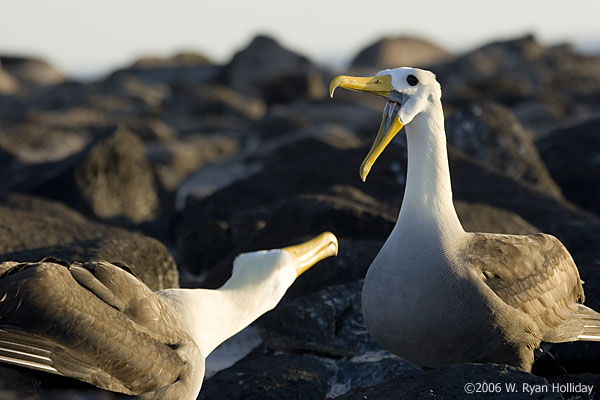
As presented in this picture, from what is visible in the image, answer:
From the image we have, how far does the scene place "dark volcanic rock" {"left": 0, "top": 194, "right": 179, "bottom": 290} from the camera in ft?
21.1

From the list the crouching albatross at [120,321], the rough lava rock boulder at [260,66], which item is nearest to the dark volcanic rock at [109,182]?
the crouching albatross at [120,321]

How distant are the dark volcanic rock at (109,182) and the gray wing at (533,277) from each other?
7.68 m

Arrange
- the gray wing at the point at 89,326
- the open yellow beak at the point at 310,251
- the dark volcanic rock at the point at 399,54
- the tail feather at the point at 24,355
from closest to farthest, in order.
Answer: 1. the tail feather at the point at 24,355
2. the gray wing at the point at 89,326
3. the open yellow beak at the point at 310,251
4. the dark volcanic rock at the point at 399,54

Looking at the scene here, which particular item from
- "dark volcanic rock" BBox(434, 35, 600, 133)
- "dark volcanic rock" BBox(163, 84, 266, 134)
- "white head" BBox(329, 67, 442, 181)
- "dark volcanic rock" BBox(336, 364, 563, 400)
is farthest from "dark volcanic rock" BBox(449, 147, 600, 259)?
"dark volcanic rock" BBox(163, 84, 266, 134)

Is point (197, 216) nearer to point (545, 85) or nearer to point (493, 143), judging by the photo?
point (493, 143)

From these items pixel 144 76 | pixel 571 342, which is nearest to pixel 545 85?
pixel 144 76

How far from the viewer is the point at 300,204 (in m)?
7.79

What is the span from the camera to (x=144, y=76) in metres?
43.8

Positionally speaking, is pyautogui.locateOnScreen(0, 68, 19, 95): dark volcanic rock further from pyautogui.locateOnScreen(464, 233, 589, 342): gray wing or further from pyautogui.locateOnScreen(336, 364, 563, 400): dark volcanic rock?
pyautogui.locateOnScreen(336, 364, 563, 400): dark volcanic rock

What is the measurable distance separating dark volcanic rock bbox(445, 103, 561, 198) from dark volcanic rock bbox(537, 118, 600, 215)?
1.23 feet

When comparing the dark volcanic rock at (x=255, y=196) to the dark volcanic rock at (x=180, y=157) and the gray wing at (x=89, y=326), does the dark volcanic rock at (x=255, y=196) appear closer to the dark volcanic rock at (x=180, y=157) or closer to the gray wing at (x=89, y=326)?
the gray wing at (x=89, y=326)

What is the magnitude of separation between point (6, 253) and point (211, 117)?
22068mm

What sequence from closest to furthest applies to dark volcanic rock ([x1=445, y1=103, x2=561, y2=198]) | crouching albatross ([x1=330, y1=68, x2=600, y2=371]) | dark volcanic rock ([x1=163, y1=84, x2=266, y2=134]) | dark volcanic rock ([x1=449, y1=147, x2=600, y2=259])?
crouching albatross ([x1=330, y1=68, x2=600, y2=371]) < dark volcanic rock ([x1=449, y1=147, x2=600, y2=259]) < dark volcanic rock ([x1=445, y1=103, x2=561, y2=198]) < dark volcanic rock ([x1=163, y1=84, x2=266, y2=134])

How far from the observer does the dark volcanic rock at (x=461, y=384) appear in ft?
14.3
